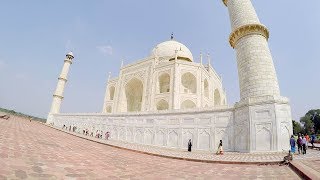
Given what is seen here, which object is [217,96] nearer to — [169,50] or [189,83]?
[189,83]

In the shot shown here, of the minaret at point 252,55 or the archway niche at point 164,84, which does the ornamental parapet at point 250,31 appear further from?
the archway niche at point 164,84

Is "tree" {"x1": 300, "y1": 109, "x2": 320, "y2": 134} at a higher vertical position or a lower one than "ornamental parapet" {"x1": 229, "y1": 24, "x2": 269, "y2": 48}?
lower

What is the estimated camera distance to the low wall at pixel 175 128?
43.7 ft

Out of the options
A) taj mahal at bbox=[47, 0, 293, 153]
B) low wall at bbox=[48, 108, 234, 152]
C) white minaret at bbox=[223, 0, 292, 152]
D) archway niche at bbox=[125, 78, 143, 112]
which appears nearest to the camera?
white minaret at bbox=[223, 0, 292, 152]

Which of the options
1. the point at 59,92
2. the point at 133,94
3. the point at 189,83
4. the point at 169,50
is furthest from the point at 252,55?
the point at 59,92

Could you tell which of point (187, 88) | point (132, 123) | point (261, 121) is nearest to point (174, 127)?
point (132, 123)

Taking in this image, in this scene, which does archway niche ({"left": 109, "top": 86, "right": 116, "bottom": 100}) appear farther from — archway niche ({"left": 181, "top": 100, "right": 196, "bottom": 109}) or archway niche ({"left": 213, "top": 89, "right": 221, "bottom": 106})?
archway niche ({"left": 213, "top": 89, "right": 221, "bottom": 106})

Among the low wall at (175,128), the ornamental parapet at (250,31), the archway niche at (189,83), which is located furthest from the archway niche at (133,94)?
the ornamental parapet at (250,31)

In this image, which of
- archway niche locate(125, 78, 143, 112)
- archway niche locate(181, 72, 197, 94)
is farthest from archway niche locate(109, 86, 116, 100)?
archway niche locate(181, 72, 197, 94)

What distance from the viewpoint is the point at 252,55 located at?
13.0 m

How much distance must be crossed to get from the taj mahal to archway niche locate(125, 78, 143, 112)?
3.27 meters

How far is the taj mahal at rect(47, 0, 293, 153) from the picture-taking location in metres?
11.0

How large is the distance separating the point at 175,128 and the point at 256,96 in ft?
20.6

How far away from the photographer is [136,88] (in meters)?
32.2
